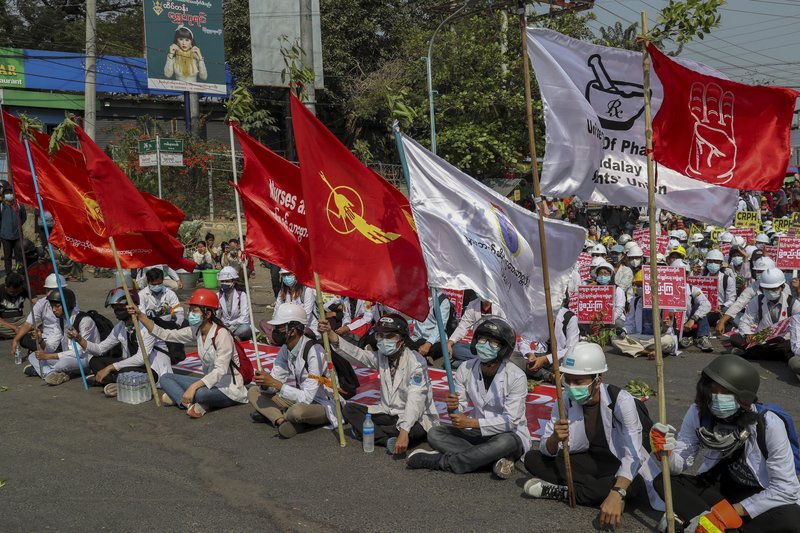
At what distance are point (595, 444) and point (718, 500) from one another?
999 mm

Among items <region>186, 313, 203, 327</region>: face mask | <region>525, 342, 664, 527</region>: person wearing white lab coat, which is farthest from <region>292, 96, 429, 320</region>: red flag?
<region>186, 313, 203, 327</region>: face mask

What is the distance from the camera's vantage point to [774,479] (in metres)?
5.48

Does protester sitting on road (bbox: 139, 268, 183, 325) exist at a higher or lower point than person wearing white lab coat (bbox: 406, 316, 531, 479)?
higher

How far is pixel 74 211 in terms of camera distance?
438 inches

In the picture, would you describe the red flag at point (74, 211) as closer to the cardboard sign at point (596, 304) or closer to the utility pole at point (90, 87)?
the cardboard sign at point (596, 304)

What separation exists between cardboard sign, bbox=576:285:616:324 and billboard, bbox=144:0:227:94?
23146mm

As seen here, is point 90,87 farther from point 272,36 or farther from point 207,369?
point 207,369

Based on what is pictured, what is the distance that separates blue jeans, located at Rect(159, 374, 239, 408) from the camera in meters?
9.76

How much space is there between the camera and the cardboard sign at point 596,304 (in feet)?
43.5

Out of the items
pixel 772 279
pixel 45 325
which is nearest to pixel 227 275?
pixel 45 325

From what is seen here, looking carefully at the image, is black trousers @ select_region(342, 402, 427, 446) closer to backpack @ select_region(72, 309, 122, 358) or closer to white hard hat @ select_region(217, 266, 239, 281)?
backpack @ select_region(72, 309, 122, 358)

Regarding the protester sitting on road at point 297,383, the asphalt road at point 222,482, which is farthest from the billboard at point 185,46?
the protester sitting on road at point 297,383

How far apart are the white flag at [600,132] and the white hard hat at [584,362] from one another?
1.36 m

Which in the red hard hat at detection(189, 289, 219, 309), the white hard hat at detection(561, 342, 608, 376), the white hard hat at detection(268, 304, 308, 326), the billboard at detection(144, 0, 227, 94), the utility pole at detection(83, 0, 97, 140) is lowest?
the white hard hat at detection(561, 342, 608, 376)
